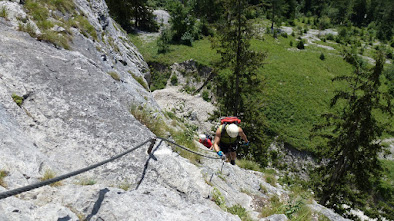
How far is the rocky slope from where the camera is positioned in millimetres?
3783

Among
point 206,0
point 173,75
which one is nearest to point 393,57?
point 206,0

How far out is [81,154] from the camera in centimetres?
520

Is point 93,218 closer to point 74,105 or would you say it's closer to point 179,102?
point 74,105

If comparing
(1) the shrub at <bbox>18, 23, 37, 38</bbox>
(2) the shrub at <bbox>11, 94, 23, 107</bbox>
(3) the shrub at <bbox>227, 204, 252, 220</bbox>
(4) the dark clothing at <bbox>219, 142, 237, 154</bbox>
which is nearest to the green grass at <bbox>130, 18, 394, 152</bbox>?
(4) the dark clothing at <bbox>219, 142, 237, 154</bbox>

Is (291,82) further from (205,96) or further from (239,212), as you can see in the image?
(239,212)

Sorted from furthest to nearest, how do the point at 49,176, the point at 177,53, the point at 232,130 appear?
the point at 177,53, the point at 232,130, the point at 49,176

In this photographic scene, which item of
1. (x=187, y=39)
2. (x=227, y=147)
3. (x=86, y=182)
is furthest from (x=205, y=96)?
(x=86, y=182)

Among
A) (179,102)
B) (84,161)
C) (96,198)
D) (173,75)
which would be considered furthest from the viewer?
(173,75)

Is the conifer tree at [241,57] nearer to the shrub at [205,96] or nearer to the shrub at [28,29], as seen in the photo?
the shrub at [205,96]

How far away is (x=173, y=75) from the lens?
95.1 ft

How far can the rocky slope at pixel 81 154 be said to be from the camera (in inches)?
149

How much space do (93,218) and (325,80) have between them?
33113 mm

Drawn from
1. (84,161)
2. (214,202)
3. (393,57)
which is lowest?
(393,57)

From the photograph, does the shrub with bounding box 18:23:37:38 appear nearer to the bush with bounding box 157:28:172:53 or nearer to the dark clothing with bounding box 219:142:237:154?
the dark clothing with bounding box 219:142:237:154
